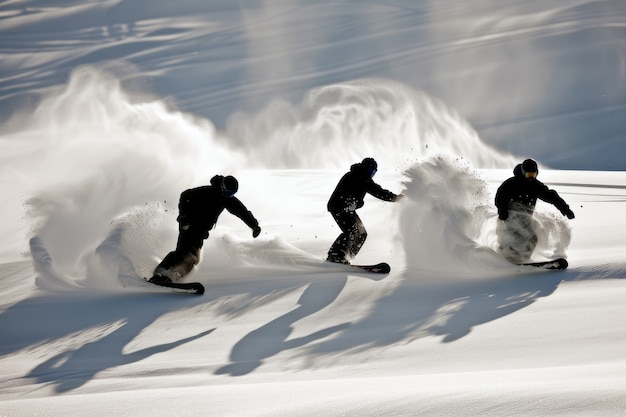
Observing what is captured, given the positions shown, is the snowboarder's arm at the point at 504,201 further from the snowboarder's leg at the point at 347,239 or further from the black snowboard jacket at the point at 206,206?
the black snowboard jacket at the point at 206,206

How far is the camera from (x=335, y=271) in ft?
26.8

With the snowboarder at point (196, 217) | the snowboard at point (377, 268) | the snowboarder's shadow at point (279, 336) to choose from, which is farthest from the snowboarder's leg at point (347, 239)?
the snowboarder at point (196, 217)

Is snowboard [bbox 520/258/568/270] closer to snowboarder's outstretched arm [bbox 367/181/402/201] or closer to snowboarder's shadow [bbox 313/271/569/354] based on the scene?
snowboarder's shadow [bbox 313/271/569/354]

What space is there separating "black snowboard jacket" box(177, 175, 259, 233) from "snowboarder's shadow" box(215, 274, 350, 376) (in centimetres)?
112

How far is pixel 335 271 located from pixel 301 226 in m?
3.16

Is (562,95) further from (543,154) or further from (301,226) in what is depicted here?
(301,226)

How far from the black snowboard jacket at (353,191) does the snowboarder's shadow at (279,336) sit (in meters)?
1.35

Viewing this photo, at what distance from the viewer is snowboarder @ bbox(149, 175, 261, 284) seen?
25.6 ft

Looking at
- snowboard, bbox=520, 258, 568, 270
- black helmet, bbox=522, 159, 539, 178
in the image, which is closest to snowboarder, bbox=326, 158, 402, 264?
black helmet, bbox=522, 159, 539, 178

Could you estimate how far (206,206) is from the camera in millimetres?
7895

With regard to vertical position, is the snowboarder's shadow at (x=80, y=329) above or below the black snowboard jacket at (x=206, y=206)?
below

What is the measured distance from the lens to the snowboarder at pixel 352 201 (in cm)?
848

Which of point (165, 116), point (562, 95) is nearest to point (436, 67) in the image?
point (562, 95)

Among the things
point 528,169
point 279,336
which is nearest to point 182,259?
point 279,336
